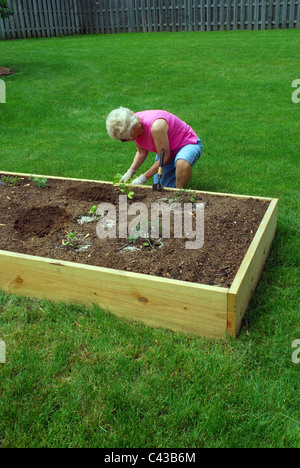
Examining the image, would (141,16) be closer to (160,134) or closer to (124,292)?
(160,134)

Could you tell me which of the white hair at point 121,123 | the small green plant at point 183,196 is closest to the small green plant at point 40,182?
the white hair at point 121,123

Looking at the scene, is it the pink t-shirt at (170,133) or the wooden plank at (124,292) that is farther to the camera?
the pink t-shirt at (170,133)

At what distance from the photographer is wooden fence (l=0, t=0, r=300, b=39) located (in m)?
12.7

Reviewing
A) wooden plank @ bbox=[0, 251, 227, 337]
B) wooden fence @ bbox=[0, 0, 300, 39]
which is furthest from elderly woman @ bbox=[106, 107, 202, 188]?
wooden fence @ bbox=[0, 0, 300, 39]

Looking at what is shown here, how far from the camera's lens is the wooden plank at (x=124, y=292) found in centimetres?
238

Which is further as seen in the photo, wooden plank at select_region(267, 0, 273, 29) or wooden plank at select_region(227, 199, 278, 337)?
wooden plank at select_region(267, 0, 273, 29)

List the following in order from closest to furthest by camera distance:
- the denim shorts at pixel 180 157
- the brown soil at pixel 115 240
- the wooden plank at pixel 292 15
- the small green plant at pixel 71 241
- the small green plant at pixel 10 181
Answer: the brown soil at pixel 115 240 → the small green plant at pixel 71 241 → the denim shorts at pixel 180 157 → the small green plant at pixel 10 181 → the wooden plank at pixel 292 15

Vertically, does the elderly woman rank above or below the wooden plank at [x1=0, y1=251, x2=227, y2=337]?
above

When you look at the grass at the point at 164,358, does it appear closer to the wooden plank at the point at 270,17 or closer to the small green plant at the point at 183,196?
the small green plant at the point at 183,196

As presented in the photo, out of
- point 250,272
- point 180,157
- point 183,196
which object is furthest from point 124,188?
point 250,272

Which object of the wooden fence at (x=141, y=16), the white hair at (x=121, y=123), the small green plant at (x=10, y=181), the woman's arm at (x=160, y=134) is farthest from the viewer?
the wooden fence at (x=141, y=16)

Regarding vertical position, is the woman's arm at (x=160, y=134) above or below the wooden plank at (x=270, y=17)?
below

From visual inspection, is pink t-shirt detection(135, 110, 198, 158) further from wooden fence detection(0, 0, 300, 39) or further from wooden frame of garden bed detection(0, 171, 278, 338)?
wooden fence detection(0, 0, 300, 39)

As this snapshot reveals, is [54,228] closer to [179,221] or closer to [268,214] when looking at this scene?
[179,221]
